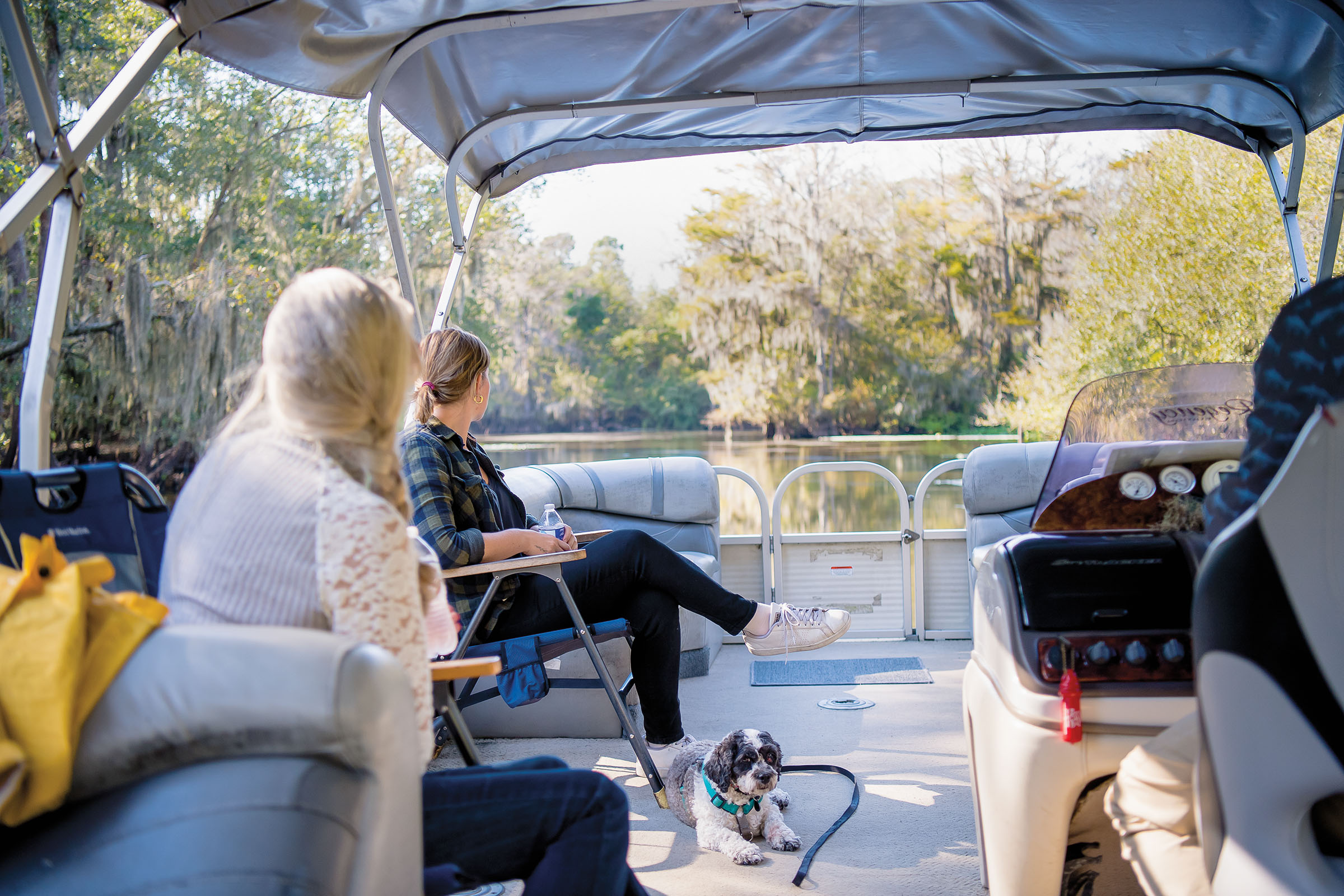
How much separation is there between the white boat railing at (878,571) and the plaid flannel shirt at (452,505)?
2.05 metres

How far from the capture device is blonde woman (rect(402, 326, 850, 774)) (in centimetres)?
250

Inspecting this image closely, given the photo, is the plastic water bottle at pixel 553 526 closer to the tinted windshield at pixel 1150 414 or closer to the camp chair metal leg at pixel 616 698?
the camp chair metal leg at pixel 616 698

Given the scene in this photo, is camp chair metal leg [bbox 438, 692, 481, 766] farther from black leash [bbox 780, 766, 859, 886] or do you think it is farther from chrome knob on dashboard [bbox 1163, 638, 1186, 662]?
chrome knob on dashboard [bbox 1163, 638, 1186, 662]

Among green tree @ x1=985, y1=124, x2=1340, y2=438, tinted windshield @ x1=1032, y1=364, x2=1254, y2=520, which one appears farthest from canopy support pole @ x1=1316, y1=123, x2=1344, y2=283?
green tree @ x1=985, y1=124, x2=1340, y2=438

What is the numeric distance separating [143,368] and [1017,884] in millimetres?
9092

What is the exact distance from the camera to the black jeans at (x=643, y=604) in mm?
2531

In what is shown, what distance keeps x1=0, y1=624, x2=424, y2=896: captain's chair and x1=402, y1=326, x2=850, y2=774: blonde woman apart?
5.11 feet

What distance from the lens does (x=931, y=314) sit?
632 inches

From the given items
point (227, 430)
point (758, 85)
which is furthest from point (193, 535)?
point (758, 85)

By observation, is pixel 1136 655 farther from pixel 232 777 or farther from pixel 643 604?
pixel 643 604

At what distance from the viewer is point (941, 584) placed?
445cm

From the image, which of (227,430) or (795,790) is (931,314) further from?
(227,430)

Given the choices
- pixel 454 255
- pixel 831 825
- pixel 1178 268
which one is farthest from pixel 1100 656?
pixel 1178 268

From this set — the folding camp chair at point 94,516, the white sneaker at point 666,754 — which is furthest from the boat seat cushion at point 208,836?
the white sneaker at point 666,754
